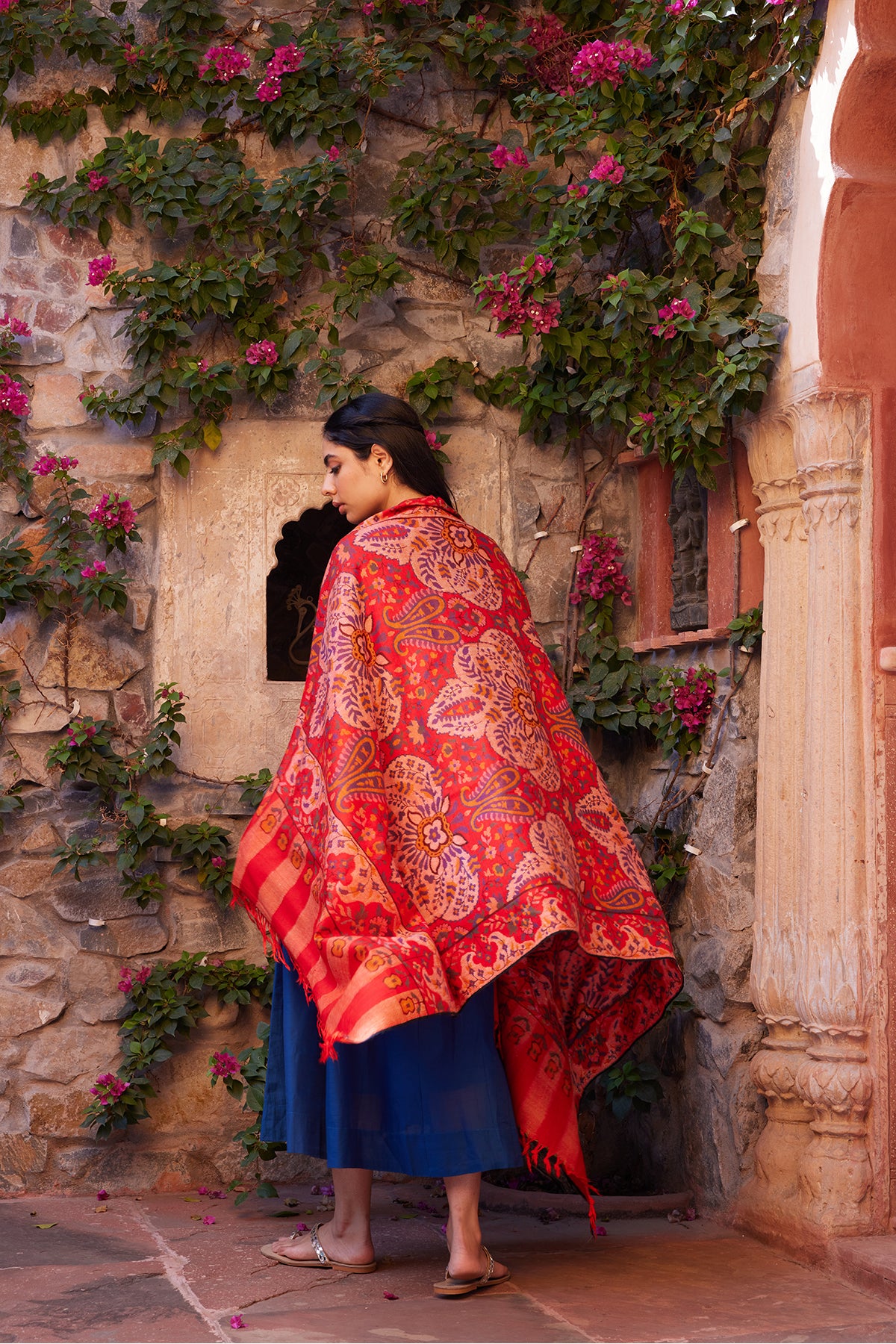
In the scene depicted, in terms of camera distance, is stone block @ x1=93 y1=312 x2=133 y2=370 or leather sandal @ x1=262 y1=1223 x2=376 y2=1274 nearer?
leather sandal @ x1=262 y1=1223 x2=376 y2=1274

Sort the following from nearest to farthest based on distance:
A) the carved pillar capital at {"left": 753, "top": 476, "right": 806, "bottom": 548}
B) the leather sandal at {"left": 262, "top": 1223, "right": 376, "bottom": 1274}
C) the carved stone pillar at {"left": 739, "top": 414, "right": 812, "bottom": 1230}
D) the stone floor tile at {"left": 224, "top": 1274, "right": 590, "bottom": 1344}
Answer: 1. the stone floor tile at {"left": 224, "top": 1274, "right": 590, "bottom": 1344}
2. the leather sandal at {"left": 262, "top": 1223, "right": 376, "bottom": 1274}
3. the carved stone pillar at {"left": 739, "top": 414, "right": 812, "bottom": 1230}
4. the carved pillar capital at {"left": 753, "top": 476, "right": 806, "bottom": 548}

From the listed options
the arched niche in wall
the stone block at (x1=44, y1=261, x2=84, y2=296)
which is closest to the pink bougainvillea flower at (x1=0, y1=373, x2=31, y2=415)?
A: the stone block at (x1=44, y1=261, x2=84, y2=296)

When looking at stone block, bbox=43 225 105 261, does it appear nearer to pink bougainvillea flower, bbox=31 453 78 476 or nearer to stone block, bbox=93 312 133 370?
stone block, bbox=93 312 133 370

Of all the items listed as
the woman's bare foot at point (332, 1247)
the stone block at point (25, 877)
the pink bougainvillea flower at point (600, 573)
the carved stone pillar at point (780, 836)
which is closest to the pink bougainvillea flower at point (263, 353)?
the pink bougainvillea flower at point (600, 573)

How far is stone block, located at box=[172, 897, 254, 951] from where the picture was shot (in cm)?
371

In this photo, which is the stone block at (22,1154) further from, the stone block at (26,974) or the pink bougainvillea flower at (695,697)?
the pink bougainvillea flower at (695,697)

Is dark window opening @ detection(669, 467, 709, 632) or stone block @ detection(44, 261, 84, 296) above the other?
stone block @ detection(44, 261, 84, 296)

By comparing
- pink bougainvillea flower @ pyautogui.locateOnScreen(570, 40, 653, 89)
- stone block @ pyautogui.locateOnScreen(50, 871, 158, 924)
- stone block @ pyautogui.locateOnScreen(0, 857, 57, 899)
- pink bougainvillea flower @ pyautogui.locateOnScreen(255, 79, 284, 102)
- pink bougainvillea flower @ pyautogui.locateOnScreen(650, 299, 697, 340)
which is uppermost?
pink bougainvillea flower @ pyautogui.locateOnScreen(255, 79, 284, 102)

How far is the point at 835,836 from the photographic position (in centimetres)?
291

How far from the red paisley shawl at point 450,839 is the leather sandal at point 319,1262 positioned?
15.6 inches

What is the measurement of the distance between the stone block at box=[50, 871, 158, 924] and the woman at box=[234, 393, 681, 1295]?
881mm

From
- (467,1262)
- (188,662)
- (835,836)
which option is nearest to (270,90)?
(188,662)

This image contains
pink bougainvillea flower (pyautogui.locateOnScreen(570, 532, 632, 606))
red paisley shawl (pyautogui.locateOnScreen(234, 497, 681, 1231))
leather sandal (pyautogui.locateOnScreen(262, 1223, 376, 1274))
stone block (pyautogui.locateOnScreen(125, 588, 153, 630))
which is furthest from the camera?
pink bougainvillea flower (pyautogui.locateOnScreen(570, 532, 632, 606))

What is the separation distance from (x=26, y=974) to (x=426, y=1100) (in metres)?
1.45
